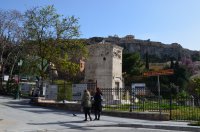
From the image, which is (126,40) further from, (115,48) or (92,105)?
(92,105)

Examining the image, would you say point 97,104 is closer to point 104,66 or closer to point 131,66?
point 104,66

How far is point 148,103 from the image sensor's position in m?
24.4

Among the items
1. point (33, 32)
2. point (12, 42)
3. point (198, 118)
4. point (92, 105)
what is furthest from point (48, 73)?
point (198, 118)

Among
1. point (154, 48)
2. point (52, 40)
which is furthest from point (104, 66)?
point (154, 48)

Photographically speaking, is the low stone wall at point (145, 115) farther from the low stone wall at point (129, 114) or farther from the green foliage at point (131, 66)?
the green foliage at point (131, 66)

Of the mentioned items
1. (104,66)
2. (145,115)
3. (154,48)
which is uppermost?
(154,48)

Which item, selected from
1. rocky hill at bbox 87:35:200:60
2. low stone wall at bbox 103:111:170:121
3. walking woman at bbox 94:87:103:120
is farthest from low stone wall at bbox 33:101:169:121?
rocky hill at bbox 87:35:200:60

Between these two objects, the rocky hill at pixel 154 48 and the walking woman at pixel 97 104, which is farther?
the rocky hill at pixel 154 48

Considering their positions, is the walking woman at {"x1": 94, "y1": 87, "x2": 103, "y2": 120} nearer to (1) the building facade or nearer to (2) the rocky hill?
(1) the building facade

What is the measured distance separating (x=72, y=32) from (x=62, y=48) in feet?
6.36

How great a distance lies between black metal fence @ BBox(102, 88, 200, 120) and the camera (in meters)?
21.5

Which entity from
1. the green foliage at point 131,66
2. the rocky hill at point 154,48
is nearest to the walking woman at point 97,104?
the green foliage at point 131,66

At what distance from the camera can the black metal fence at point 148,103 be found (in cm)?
2155

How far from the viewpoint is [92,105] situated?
21344 millimetres
